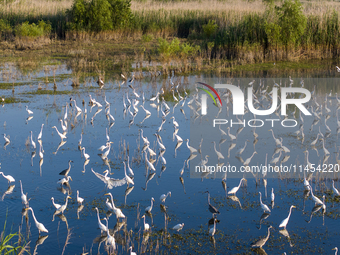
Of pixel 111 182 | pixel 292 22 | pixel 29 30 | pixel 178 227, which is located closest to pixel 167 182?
pixel 111 182

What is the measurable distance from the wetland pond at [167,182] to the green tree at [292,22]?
824 centimetres

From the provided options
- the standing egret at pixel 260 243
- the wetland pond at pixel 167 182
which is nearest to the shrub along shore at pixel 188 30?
the wetland pond at pixel 167 182

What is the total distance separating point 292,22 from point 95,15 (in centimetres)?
1327

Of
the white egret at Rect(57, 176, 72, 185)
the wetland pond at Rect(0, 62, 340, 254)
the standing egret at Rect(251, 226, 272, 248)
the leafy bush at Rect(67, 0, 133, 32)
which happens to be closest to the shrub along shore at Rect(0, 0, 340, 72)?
the leafy bush at Rect(67, 0, 133, 32)

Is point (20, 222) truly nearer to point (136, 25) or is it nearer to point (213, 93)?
point (213, 93)

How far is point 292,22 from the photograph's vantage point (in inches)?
873

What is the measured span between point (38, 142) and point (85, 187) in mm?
3131

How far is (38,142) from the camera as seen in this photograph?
10.8m

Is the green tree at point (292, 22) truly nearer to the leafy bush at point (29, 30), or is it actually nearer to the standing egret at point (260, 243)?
the leafy bush at point (29, 30)

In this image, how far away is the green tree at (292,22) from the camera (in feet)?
72.1

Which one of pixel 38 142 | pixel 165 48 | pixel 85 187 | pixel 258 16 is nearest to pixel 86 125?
pixel 38 142

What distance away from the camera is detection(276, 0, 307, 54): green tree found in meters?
22.0

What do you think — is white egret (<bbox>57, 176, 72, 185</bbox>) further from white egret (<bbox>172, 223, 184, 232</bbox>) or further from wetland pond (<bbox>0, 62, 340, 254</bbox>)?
white egret (<bbox>172, 223, 184, 232</bbox>)

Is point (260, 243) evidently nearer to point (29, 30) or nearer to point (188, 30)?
point (29, 30)
